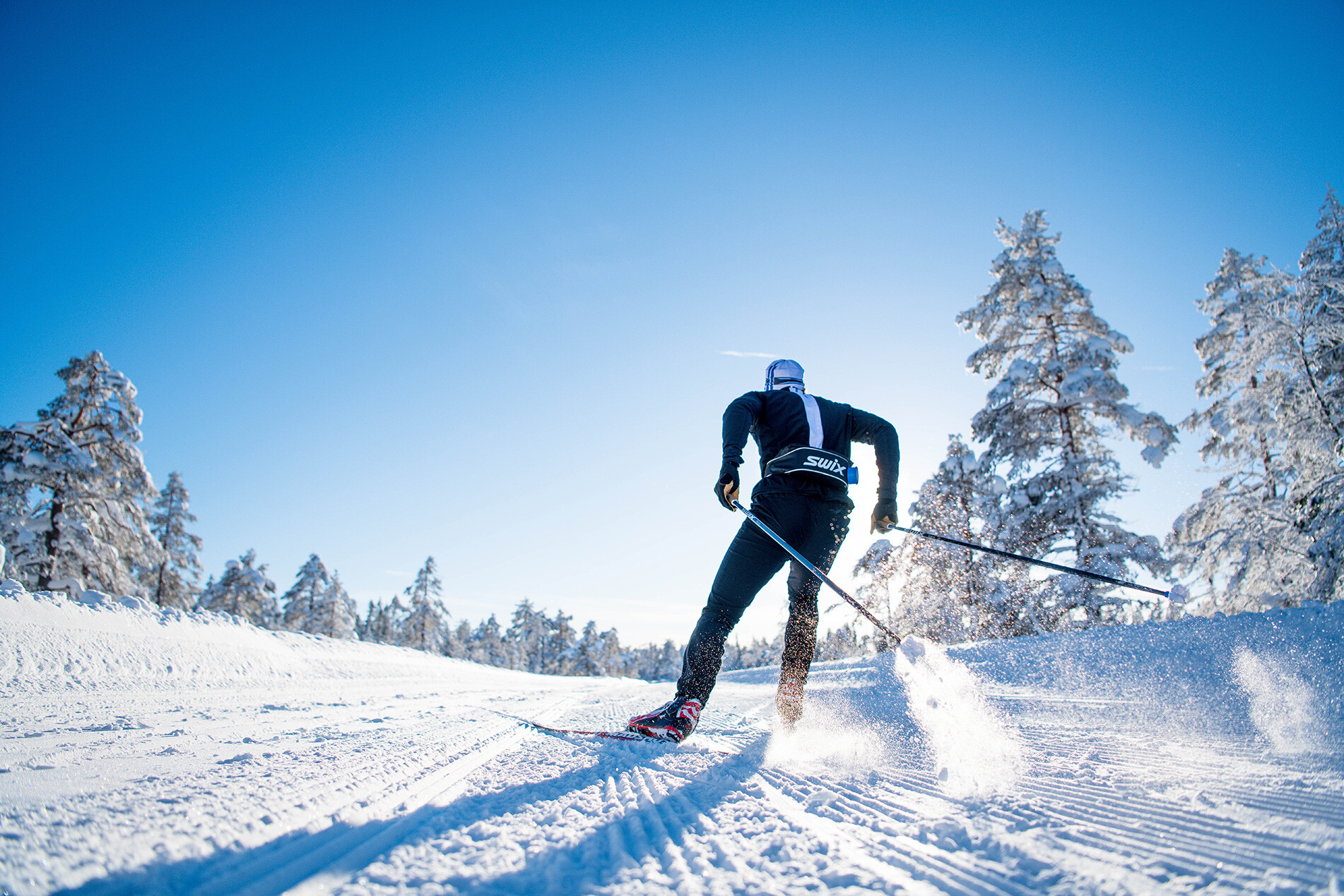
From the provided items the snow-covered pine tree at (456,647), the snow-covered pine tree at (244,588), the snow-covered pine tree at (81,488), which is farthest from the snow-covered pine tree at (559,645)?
the snow-covered pine tree at (81,488)

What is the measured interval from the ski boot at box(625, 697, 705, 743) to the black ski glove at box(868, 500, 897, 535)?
1500 millimetres

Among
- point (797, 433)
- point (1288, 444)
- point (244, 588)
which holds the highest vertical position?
point (1288, 444)

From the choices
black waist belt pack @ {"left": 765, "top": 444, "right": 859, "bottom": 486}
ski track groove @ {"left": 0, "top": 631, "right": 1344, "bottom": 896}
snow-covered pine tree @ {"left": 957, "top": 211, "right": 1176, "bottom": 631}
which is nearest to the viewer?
ski track groove @ {"left": 0, "top": 631, "right": 1344, "bottom": 896}

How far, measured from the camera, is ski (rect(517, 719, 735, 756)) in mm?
1941

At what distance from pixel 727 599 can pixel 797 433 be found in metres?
0.94

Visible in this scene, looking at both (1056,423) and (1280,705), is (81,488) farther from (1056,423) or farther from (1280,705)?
(1056,423)

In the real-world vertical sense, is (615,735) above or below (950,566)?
below

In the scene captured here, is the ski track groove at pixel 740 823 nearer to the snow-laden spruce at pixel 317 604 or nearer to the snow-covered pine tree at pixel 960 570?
the snow-covered pine tree at pixel 960 570

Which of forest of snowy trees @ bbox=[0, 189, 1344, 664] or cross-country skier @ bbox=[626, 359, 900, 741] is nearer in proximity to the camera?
cross-country skier @ bbox=[626, 359, 900, 741]

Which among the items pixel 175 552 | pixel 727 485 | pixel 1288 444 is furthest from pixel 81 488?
pixel 1288 444

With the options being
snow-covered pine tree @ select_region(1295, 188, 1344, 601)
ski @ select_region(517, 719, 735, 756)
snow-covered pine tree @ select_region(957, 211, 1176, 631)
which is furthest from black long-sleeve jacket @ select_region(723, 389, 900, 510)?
snow-covered pine tree @ select_region(957, 211, 1176, 631)

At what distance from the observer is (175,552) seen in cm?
2369

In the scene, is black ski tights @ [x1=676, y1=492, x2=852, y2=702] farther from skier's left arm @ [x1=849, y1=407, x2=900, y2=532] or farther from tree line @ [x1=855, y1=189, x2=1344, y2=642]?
tree line @ [x1=855, y1=189, x2=1344, y2=642]

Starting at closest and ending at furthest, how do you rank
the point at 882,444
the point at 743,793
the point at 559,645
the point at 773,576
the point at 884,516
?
the point at 743,793 < the point at 773,576 < the point at 884,516 < the point at 882,444 < the point at 559,645
